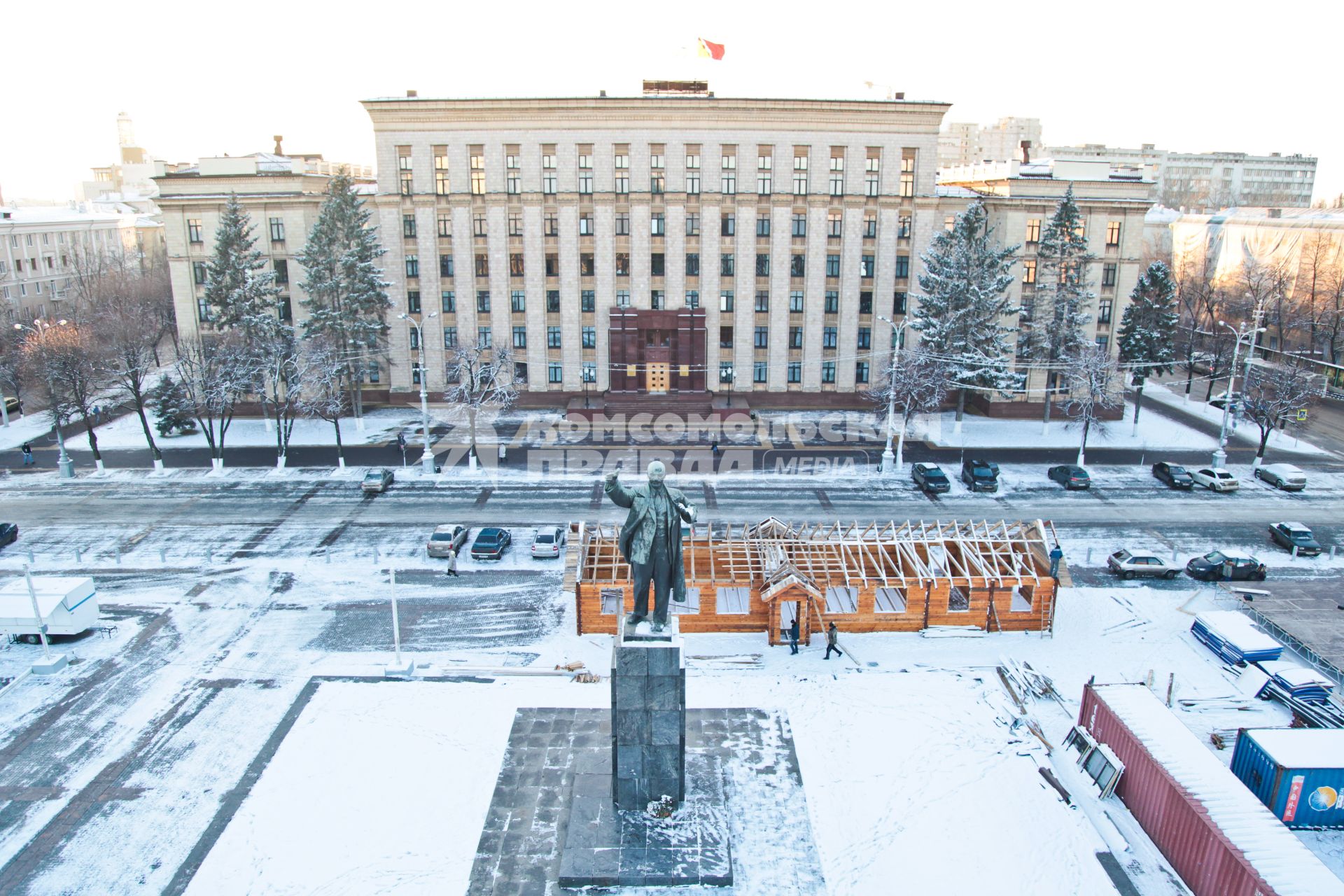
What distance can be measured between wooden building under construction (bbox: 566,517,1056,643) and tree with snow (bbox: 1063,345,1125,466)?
64.1ft

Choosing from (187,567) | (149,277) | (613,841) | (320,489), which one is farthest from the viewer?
(149,277)

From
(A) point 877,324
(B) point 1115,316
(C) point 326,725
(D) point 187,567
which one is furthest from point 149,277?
(B) point 1115,316

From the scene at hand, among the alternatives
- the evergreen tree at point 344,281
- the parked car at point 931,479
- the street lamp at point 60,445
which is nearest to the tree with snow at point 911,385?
the parked car at point 931,479

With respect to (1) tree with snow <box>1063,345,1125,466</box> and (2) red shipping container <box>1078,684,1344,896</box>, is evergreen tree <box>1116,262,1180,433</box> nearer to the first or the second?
(1) tree with snow <box>1063,345,1125,466</box>

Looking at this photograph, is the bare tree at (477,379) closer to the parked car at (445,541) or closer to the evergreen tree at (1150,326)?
the parked car at (445,541)

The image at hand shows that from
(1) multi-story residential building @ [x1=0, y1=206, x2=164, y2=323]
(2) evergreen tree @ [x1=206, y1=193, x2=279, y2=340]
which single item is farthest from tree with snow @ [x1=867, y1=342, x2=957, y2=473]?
(1) multi-story residential building @ [x1=0, y1=206, x2=164, y2=323]

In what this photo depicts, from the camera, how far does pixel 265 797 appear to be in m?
20.4

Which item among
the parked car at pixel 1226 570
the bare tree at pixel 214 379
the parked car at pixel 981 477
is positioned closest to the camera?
the parked car at pixel 1226 570

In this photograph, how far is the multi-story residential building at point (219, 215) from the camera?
55531 millimetres

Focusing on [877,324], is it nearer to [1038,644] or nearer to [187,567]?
[1038,644]

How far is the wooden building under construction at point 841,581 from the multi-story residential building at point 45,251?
66.6 meters

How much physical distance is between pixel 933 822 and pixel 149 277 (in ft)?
293

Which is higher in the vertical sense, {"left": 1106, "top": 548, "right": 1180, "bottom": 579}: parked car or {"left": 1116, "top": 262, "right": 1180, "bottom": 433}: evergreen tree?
{"left": 1116, "top": 262, "right": 1180, "bottom": 433}: evergreen tree

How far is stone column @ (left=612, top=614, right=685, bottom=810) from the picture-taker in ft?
59.4
